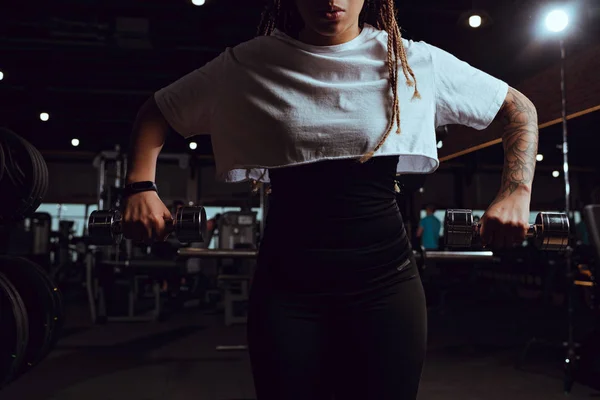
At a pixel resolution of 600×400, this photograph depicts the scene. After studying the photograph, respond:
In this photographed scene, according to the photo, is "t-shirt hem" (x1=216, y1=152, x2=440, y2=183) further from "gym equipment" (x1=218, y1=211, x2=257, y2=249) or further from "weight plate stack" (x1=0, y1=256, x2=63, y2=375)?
"gym equipment" (x1=218, y1=211, x2=257, y2=249)

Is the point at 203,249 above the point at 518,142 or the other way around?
the other way around

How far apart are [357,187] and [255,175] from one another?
8.8 inches

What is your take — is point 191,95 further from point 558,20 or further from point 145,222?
point 558,20

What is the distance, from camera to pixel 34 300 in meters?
1.99

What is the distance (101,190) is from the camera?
6242 mm

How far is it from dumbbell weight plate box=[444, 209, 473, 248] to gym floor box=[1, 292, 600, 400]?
2.74 m

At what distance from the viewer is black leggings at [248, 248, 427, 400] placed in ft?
2.80

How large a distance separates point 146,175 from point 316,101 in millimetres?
335

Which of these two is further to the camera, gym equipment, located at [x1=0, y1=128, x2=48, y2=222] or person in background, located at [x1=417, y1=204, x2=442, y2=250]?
person in background, located at [x1=417, y1=204, x2=442, y2=250]

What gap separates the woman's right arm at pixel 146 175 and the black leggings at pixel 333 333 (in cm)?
22

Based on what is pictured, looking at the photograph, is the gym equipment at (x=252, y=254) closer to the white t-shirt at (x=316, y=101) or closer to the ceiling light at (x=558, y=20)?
the white t-shirt at (x=316, y=101)

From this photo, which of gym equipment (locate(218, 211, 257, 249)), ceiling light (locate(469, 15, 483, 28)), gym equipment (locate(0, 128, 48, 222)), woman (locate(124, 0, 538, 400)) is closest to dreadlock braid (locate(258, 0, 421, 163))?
woman (locate(124, 0, 538, 400))

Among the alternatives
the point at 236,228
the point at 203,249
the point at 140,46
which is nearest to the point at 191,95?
the point at 203,249

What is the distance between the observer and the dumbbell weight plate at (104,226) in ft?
2.87
